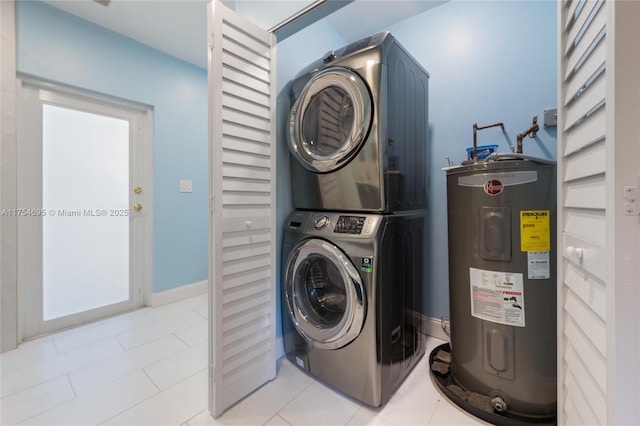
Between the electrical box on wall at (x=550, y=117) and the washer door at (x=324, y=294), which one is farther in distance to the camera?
the electrical box on wall at (x=550, y=117)

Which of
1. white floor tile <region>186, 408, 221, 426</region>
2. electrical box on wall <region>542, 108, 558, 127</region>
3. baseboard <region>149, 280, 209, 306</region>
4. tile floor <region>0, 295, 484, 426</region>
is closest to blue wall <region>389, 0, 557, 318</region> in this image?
electrical box on wall <region>542, 108, 558, 127</region>

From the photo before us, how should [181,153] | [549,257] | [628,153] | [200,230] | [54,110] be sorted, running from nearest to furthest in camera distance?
1. [628,153]
2. [549,257]
3. [54,110]
4. [181,153]
5. [200,230]

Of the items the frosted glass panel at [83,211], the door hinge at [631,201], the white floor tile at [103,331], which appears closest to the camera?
the door hinge at [631,201]

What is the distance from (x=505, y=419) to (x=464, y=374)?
0.70 feet

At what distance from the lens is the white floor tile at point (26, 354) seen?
1542 mm

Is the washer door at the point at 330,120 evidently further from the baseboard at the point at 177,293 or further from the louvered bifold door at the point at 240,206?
the baseboard at the point at 177,293

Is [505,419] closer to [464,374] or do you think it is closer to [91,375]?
[464,374]

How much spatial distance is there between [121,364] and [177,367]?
36 cm

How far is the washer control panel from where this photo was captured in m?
1.21

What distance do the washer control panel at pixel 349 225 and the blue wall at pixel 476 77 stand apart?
88 cm

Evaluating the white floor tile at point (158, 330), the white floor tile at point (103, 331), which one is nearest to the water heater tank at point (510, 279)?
the white floor tile at point (158, 330)

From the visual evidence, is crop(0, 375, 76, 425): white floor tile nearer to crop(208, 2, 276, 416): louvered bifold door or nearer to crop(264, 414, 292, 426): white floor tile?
crop(208, 2, 276, 416): louvered bifold door

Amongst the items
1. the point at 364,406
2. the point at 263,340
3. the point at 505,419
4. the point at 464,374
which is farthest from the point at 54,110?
the point at 505,419

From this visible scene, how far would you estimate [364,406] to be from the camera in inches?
48.4
